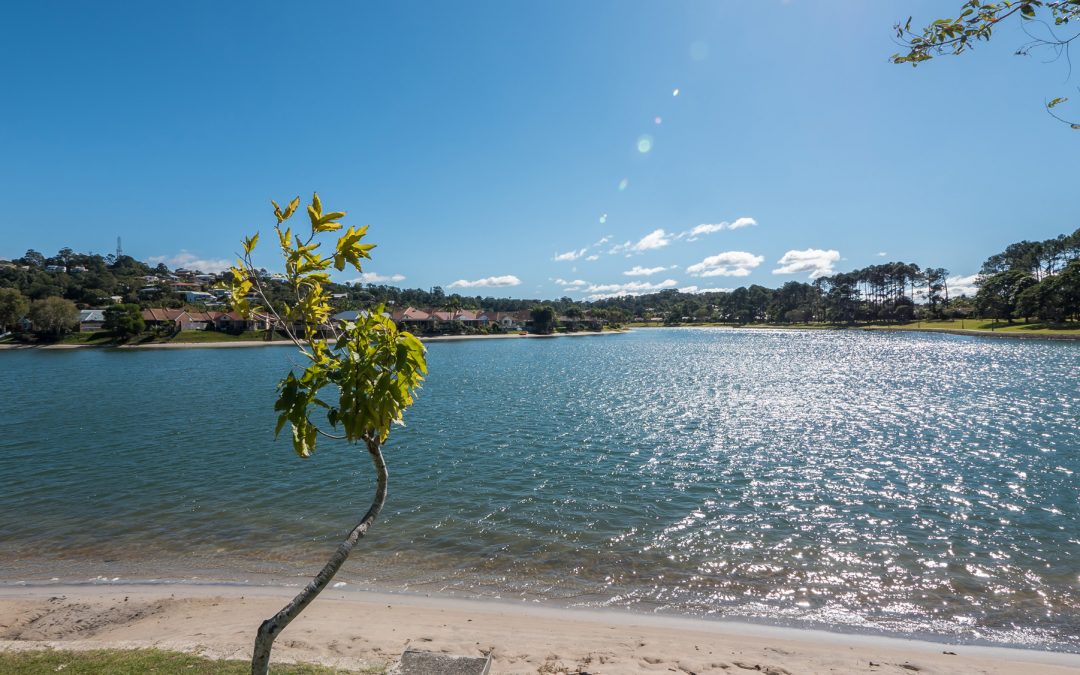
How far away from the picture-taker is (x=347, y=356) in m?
3.87

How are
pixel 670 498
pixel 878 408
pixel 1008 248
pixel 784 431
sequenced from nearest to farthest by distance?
1. pixel 670 498
2. pixel 784 431
3. pixel 878 408
4. pixel 1008 248

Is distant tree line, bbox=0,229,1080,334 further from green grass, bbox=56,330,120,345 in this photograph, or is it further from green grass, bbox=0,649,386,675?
green grass, bbox=0,649,386,675

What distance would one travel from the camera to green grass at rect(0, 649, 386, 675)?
6.65 metres

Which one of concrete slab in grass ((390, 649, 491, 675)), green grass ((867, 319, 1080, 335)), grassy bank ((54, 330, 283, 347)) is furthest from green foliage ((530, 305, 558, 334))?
concrete slab in grass ((390, 649, 491, 675))

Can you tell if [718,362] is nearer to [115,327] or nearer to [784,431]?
[784,431]

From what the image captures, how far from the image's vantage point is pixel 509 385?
140 ft

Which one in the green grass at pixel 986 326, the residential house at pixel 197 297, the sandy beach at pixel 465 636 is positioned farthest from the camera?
the residential house at pixel 197 297

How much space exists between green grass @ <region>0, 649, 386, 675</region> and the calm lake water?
3.83 m

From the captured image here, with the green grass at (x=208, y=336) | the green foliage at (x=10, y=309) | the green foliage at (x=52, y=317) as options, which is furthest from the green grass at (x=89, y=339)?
the green foliage at (x=10, y=309)

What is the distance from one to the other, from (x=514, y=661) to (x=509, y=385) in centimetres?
3527

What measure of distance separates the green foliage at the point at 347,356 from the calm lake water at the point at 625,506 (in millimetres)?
8233

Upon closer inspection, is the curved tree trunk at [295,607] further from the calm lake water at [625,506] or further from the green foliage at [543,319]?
the green foliage at [543,319]

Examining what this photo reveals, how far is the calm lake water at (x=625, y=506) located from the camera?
10469 mm

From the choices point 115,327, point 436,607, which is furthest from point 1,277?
point 436,607
